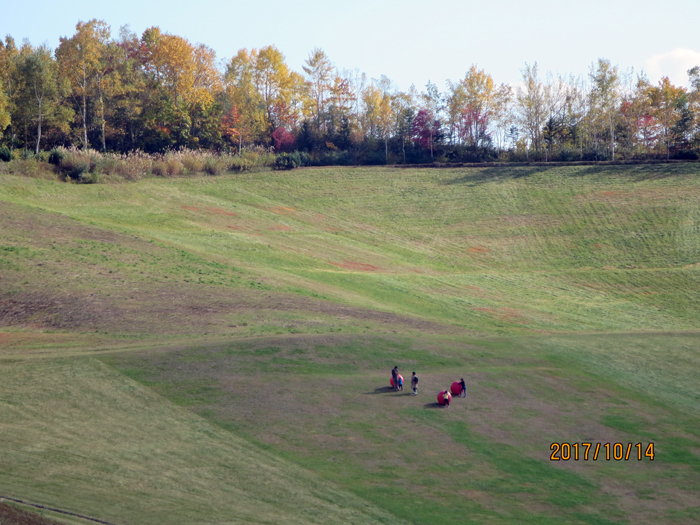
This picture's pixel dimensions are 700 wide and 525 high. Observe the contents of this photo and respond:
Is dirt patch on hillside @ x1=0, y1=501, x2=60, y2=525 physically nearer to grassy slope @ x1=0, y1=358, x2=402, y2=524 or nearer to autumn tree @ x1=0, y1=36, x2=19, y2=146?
grassy slope @ x1=0, y1=358, x2=402, y2=524

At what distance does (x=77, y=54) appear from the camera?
7819 cm

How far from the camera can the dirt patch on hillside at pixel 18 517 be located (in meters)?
13.8

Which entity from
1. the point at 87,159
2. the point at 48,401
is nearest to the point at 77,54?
the point at 87,159

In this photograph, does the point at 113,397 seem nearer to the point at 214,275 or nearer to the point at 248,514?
the point at 248,514

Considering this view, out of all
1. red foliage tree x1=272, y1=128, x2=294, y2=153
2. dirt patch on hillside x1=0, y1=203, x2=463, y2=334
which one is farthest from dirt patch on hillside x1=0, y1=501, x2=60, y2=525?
red foliage tree x1=272, y1=128, x2=294, y2=153

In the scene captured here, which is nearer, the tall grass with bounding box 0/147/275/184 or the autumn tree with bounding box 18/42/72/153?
the tall grass with bounding box 0/147/275/184

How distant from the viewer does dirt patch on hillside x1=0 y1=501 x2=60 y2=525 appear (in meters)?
13.8

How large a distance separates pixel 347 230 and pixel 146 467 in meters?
48.0

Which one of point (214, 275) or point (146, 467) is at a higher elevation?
point (214, 275)
